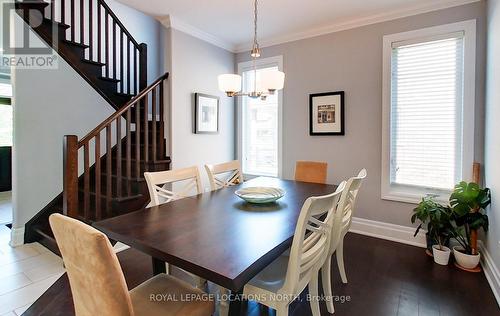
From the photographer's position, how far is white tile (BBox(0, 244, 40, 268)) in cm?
260

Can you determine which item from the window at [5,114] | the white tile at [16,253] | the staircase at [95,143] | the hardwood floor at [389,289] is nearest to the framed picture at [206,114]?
the staircase at [95,143]

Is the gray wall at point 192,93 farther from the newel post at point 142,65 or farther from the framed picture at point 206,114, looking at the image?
the newel post at point 142,65

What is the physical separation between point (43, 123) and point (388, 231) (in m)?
4.23

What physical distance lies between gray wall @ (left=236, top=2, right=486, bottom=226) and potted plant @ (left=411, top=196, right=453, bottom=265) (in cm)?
44

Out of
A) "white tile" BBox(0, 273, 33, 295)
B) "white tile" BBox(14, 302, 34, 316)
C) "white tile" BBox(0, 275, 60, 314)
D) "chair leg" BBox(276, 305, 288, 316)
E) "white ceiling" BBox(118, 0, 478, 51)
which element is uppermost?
"white ceiling" BBox(118, 0, 478, 51)

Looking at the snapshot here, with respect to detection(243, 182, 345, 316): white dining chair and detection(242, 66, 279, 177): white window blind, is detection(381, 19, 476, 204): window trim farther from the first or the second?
detection(243, 182, 345, 316): white dining chair

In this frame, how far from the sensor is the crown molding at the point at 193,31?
3287mm

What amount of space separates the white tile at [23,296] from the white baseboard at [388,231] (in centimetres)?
324

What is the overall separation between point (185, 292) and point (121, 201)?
1758 mm

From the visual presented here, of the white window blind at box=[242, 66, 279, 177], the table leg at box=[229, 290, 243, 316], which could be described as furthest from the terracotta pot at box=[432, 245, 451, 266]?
the table leg at box=[229, 290, 243, 316]

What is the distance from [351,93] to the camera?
3.37m

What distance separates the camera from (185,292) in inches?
51.3

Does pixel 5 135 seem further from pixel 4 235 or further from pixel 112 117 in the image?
pixel 112 117

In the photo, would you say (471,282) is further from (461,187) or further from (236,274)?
(236,274)
